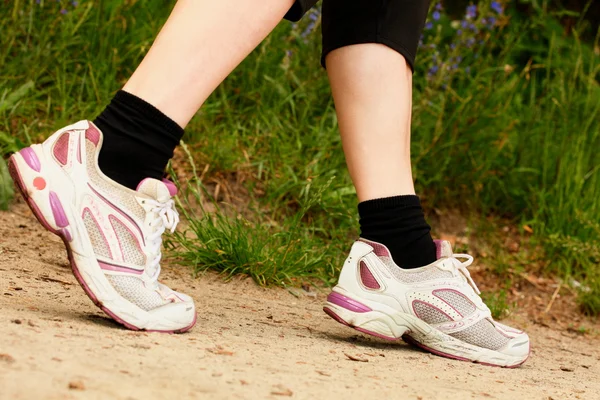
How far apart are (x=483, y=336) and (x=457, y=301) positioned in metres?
0.10

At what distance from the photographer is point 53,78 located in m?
3.03

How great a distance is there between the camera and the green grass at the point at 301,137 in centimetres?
269

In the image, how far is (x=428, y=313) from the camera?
6.05ft

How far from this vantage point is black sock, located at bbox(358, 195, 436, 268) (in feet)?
5.92

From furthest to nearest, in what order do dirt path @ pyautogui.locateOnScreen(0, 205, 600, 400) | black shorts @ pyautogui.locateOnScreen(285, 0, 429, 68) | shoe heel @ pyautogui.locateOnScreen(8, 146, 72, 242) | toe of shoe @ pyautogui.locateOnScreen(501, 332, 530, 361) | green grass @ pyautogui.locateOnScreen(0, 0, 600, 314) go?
green grass @ pyautogui.locateOnScreen(0, 0, 600, 314) < toe of shoe @ pyautogui.locateOnScreen(501, 332, 530, 361) < black shorts @ pyautogui.locateOnScreen(285, 0, 429, 68) < shoe heel @ pyautogui.locateOnScreen(8, 146, 72, 242) < dirt path @ pyautogui.locateOnScreen(0, 205, 600, 400)

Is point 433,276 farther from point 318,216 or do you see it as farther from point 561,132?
point 561,132

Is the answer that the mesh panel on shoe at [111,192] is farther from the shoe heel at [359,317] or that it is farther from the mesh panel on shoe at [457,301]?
the mesh panel on shoe at [457,301]

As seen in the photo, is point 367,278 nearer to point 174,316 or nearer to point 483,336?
point 483,336

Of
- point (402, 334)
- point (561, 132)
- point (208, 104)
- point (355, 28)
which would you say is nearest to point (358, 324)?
point (402, 334)

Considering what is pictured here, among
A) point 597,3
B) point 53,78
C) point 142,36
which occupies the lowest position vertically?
point 53,78

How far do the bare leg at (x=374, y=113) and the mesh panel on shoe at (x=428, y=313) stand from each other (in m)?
0.26

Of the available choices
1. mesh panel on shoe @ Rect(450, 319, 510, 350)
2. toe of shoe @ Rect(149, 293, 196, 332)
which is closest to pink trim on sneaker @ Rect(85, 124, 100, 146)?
toe of shoe @ Rect(149, 293, 196, 332)

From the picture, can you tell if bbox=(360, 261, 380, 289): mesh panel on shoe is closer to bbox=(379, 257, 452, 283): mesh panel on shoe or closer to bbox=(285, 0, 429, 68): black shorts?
bbox=(379, 257, 452, 283): mesh panel on shoe

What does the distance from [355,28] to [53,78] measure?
1.62 metres
